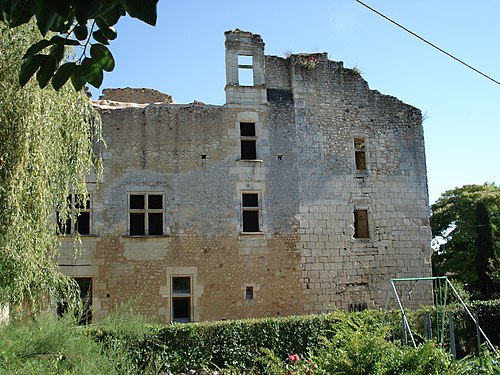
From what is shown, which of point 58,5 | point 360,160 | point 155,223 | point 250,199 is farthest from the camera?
point 360,160

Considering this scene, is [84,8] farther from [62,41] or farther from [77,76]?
[77,76]

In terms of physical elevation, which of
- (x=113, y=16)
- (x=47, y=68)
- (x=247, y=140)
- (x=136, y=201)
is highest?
(x=247, y=140)

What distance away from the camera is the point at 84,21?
83.4 inches

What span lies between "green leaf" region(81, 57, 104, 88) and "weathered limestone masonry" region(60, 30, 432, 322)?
35.8ft

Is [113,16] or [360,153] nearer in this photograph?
[113,16]

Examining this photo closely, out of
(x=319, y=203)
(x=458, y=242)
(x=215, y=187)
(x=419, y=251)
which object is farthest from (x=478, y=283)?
(x=215, y=187)

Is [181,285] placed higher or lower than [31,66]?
lower

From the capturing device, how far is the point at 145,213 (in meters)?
13.5

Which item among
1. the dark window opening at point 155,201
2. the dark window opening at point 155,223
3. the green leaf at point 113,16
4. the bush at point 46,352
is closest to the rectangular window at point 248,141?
the dark window opening at point 155,201

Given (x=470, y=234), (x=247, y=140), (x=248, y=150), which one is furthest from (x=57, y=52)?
(x=470, y=234)

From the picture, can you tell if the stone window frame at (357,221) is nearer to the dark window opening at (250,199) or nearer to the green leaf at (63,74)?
the dark window opening at (250,199)

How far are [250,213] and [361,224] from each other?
294cm

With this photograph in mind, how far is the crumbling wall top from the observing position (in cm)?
1552

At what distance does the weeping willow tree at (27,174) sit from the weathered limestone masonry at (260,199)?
575 cm
